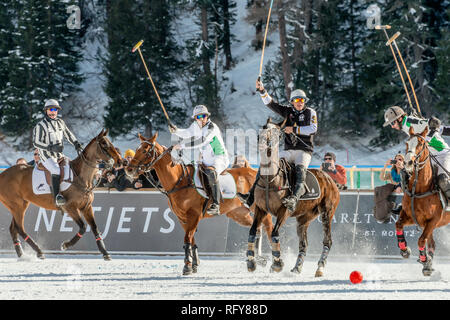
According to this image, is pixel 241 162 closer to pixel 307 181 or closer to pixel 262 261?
pixel 262 261

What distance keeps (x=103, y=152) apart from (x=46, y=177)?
1.40m

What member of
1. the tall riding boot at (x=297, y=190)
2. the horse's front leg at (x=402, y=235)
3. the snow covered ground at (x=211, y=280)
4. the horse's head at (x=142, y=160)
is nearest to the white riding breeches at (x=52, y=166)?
the snow covered ground at (x=211, y=280)

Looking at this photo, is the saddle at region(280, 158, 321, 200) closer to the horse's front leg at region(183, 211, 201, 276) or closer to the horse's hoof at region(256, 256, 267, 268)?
the horse's hoof at region(256, 256, 267, 268)

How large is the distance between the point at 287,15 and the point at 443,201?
24.7 meters

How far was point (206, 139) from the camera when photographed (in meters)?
11.7

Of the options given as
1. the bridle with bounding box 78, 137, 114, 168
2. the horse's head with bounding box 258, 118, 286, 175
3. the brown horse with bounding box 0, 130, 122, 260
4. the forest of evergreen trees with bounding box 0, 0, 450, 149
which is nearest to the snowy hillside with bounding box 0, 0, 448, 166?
the forest of evergreen trees with bounding box 0, 0, 450, 149

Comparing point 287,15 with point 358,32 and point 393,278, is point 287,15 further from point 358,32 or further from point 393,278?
point 393,278

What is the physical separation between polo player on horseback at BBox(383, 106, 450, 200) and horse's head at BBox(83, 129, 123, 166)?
5039mm

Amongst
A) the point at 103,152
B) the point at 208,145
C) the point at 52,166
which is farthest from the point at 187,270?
the point at 52,166

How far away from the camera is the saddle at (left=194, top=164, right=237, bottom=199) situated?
457 inches

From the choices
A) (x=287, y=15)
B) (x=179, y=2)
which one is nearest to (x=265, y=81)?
(x=287, y=15)

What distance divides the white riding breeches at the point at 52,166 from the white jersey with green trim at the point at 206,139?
293 centimetres

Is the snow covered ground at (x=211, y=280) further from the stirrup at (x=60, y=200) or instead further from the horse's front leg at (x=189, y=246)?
the stirrup at (x=60, y=200)

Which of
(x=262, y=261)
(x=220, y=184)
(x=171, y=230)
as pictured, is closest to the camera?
(x=262, y=261)
